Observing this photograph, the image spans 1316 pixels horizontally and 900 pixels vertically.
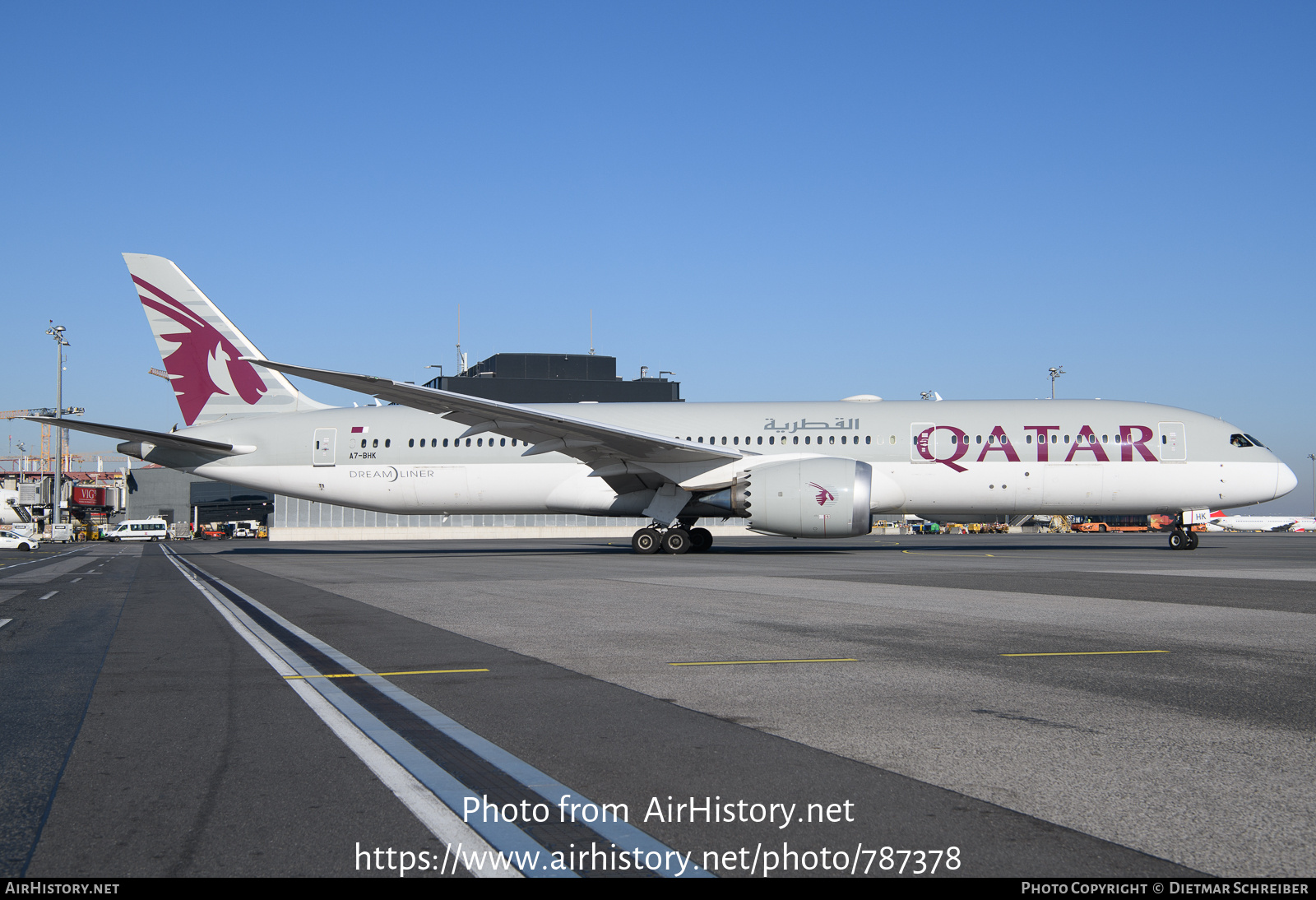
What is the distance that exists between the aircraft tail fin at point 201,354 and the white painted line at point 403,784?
80.0ft

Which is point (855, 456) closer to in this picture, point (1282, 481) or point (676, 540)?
point (676, 540)

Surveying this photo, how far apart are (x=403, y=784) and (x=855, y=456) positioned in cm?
2172

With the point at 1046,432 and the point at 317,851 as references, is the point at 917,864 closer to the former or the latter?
the point at 317,851

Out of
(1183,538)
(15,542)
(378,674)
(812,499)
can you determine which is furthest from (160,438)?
(1183,538)

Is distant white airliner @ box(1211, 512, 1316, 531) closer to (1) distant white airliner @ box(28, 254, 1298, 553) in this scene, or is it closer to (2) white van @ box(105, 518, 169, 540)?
(1) distant white airliner @ box(28, 254, 1298, 553)

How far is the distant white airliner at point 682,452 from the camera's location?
74.1 ft

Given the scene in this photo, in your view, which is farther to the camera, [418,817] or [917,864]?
[418,817]

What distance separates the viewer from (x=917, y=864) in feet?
9.78

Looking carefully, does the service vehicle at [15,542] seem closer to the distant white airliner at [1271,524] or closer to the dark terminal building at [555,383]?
the dark terminal building at [555,383]

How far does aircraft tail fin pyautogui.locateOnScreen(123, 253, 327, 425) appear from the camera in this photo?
27.8m

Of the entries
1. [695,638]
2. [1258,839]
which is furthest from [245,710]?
[1258,839]

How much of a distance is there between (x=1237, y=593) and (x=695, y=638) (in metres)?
8.04

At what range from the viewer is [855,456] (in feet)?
80.9

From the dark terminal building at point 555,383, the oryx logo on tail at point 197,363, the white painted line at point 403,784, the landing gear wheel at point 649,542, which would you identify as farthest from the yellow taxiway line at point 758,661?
the dark terminal building at point 555,383
